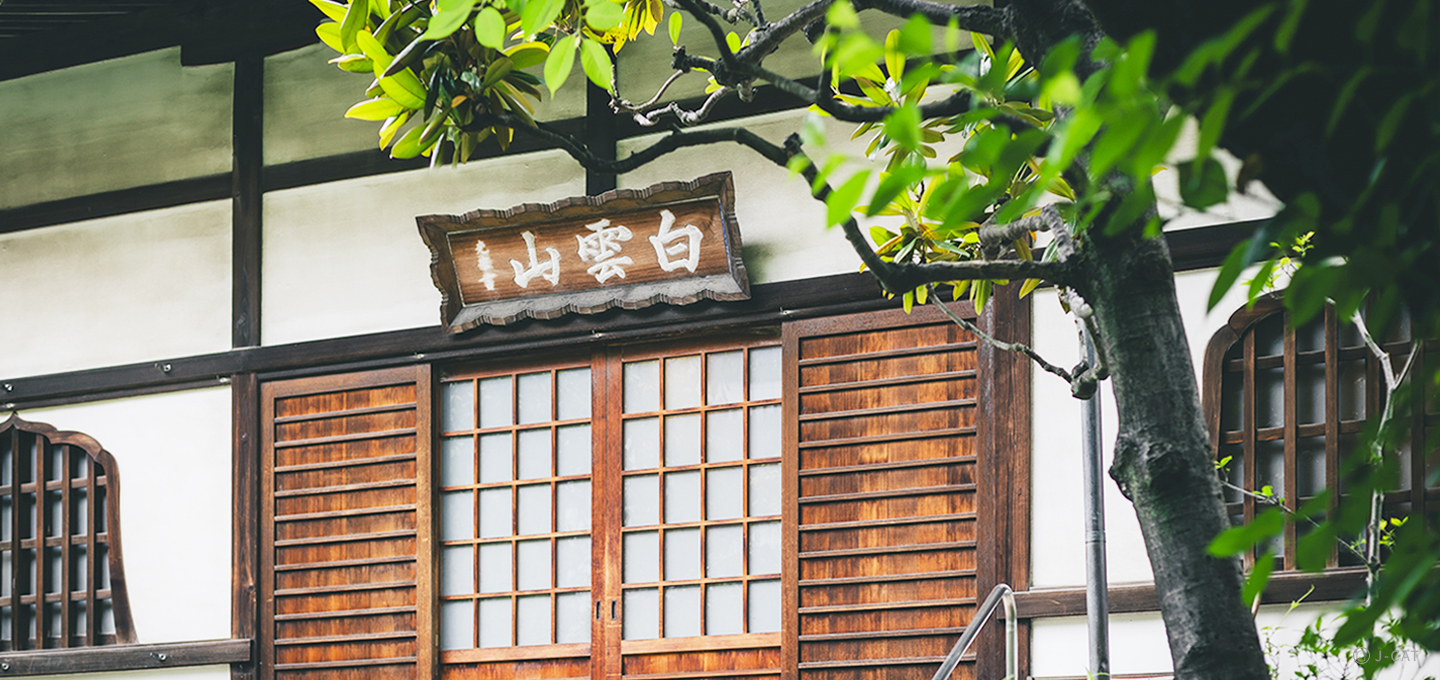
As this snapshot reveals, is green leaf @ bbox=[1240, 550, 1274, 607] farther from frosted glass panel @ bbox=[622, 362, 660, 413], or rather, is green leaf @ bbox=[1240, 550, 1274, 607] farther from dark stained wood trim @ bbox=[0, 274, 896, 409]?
frosted glass panel @ bbox=[622, 362, 660, 413]

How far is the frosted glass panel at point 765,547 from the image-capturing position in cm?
605

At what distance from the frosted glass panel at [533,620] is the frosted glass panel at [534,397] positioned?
0.81m

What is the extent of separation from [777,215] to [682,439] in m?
1.07

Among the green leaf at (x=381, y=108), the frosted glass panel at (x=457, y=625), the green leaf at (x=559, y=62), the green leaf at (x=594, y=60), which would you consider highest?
the green leaf at (x=381, y=108)

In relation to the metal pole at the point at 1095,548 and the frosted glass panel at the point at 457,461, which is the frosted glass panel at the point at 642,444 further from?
the metal pole at the point at 1095,548

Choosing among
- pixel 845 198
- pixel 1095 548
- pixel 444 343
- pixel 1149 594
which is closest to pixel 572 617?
pixel 444 343

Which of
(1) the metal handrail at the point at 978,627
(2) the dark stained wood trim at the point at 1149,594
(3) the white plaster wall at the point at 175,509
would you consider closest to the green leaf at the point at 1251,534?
(1) the metal handrail at the point at 978,627

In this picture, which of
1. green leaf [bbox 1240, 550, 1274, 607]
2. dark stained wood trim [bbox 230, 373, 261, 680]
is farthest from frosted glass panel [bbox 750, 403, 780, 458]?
green leaf [bbox 1240, 550, 1274, 607]

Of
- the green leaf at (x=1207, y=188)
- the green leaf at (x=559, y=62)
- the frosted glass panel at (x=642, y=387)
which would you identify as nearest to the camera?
the green leaf at (x=1207, y=188)

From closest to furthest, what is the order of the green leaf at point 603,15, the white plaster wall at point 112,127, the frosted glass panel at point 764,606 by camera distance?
the green leaf at point 603,15
the frosted glass panel at point 764,606
the white plaster wall at point 112,127

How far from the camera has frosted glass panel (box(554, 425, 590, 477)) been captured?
6.44 meters

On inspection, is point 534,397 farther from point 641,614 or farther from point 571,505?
point 641,614

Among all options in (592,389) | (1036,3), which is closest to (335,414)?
(592,389)

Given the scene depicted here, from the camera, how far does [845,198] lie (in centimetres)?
116
